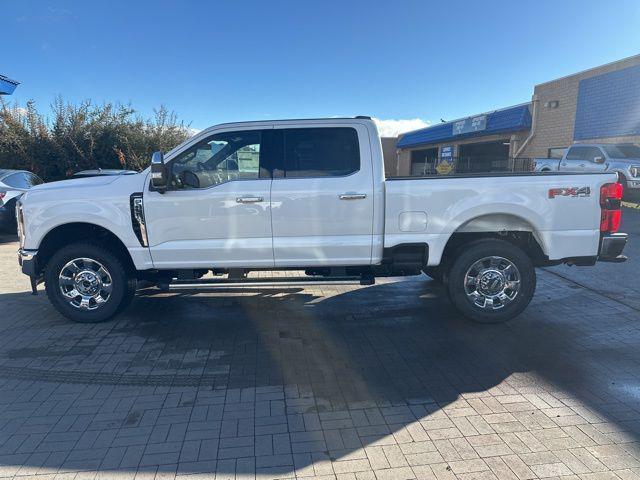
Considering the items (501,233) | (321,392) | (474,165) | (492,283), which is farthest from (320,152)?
(474,165)

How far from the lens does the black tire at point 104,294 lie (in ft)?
15.9

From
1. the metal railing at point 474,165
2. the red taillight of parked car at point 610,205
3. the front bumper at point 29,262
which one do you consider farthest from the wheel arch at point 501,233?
the metal railing at point 474,165

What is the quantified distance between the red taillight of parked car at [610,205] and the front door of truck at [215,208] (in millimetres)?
3591

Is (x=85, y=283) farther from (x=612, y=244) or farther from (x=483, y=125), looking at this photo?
(x=483, y=125)

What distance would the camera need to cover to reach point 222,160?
478cm

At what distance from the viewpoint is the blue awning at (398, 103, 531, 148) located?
23453mm

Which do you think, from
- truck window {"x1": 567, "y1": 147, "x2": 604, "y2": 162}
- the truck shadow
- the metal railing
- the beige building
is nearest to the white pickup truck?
the truck shadow

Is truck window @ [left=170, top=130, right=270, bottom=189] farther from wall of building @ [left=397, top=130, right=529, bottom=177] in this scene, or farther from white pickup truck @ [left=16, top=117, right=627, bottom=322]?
wall of building @ [left=397, top=130, right=529, bottom=177]

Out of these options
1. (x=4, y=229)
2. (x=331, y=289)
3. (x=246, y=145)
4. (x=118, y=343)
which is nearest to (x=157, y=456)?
(x=118, y=343)

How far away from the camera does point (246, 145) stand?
4.82 meters

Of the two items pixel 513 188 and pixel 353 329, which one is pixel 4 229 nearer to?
pixel 353 329

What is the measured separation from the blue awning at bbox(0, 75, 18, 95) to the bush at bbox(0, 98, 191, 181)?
3.88 ft

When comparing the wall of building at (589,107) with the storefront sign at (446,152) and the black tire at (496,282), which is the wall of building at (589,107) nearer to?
the storefront sign at (446,152)

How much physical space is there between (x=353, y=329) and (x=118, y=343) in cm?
247
